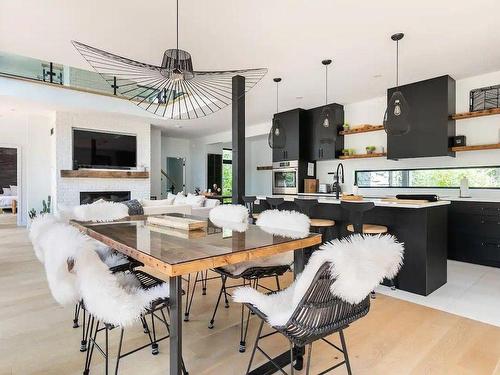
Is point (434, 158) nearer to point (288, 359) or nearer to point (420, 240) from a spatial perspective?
point (420, 240)

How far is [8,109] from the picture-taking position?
20.9ft

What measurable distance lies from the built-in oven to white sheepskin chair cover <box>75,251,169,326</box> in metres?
5.18

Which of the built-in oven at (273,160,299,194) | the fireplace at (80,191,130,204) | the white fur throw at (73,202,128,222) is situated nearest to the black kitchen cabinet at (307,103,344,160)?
the built-in oven at (273,160,299,194)

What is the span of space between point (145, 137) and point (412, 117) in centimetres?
615

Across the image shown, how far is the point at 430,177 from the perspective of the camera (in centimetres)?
496

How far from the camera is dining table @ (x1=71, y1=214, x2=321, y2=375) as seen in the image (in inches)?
53.0

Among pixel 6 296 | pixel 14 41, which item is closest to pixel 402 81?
pixel 14 41

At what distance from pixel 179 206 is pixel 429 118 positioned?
169 inches

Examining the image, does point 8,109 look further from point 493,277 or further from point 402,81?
point 493,277

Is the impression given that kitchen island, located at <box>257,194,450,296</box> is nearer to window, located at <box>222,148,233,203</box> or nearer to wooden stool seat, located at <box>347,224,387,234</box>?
wooden stool seat, located at <box>347,224,387,234</box>

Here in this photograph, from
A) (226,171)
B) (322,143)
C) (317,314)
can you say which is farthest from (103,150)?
(317,314)

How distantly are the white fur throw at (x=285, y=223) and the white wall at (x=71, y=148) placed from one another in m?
5.95

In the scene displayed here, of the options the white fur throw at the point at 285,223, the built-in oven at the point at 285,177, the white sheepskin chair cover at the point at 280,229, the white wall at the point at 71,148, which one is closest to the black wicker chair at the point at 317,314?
the white fur throw at the point at 285,223

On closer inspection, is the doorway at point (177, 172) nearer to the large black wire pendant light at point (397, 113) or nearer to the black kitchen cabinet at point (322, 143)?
the black kitchen cabinet at point (322, 143)
